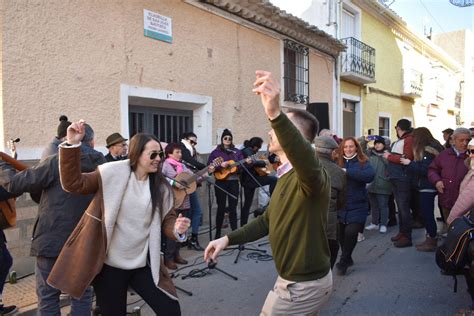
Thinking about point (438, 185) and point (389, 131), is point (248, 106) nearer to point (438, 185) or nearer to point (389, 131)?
point (438, 185)

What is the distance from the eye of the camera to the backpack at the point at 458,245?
3.47 m

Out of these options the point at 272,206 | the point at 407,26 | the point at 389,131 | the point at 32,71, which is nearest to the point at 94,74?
the point at 32,71

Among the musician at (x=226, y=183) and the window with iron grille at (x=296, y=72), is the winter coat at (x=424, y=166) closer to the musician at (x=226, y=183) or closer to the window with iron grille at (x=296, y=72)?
the musician at (x=226, y=183)

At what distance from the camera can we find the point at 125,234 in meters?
2.60

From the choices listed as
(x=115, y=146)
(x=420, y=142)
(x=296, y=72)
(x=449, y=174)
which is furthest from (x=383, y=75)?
(x=115, y=146)

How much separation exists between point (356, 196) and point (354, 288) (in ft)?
3.63

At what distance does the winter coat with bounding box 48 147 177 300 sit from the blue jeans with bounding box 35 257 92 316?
0.54 metres

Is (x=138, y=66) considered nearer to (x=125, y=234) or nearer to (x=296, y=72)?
(x=125, y=234)

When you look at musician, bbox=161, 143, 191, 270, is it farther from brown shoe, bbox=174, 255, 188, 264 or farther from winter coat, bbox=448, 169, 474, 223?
winter coat, bbox=448, 169, 474, 223

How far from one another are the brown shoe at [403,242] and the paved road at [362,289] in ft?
1.10

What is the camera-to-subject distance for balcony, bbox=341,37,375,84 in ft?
41.5

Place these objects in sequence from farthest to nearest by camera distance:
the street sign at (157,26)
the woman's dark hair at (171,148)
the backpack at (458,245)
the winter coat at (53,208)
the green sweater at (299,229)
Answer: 1. the street sign at (157,26)
2. the woman's dark hair at (171,148)
3. the backpack at (458,245)
4. the winter coat at (53,208)
5. the green sweater at (299,229)

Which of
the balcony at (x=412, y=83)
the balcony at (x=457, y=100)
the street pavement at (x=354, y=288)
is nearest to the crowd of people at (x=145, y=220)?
the street pavement at (x=354, y=288)

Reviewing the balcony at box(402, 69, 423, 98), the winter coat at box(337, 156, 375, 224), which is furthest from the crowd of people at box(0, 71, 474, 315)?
the balcony at box(402, 69, 423, 98)
